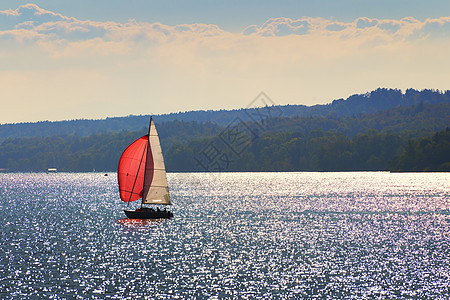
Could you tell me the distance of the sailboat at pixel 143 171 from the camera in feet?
346

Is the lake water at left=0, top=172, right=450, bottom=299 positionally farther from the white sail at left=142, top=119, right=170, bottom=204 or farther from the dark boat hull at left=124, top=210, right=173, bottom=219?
the white sail at left=142, top=119, right=170, bottom=204

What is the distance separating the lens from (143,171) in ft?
348

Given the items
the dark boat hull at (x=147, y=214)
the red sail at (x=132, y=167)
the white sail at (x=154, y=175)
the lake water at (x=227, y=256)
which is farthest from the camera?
the dark boat hull at (x=147, y=214)

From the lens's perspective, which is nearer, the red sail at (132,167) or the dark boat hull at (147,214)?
the red sail at (132,167)

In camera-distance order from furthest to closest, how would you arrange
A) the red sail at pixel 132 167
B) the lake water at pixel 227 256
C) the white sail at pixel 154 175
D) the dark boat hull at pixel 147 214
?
the dark boat hull at pixel 147 214 < the white sail at pixel 154 175 < the red sail at pixel 132 167 < the lake water at pixel 227 256

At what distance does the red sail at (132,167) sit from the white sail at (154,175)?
1087 mm

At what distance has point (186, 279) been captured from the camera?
196ft

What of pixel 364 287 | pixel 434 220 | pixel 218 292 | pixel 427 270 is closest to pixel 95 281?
pixel 218 292

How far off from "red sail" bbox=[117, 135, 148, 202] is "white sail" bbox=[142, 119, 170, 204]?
1.09 metres

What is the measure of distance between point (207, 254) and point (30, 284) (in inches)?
1008

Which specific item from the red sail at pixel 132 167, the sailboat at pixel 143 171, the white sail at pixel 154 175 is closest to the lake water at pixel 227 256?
the white sail at pixel 154 175

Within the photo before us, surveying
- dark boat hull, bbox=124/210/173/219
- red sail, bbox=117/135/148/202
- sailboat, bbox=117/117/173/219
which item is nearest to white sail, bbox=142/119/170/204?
sailboat, bbox=117/117/173/219

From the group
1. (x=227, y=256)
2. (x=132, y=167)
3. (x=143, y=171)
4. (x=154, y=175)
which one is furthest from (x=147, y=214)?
(x=227, y=256)

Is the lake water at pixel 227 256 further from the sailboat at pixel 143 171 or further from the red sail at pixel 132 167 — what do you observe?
the red sail at pixel 132 167
